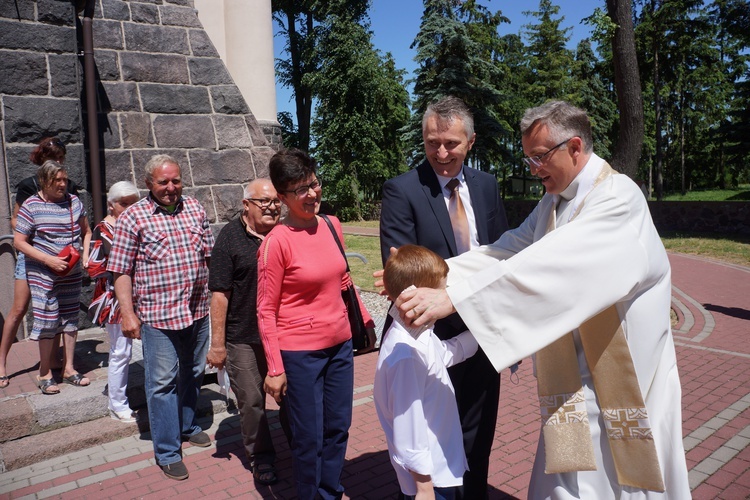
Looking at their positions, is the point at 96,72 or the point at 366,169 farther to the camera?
the point at 366,169

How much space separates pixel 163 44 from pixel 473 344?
23.1 ft

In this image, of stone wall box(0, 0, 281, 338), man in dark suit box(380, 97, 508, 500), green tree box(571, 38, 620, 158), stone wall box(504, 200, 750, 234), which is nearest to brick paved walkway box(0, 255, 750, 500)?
man in dark suit box(380, 97, 508, 500)

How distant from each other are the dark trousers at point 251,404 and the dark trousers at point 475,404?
1531 mm

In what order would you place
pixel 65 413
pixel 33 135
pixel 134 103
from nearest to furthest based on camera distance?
pixel 65 413 → pixel 33 135 → pixel 134 103

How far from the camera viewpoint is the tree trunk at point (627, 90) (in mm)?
10755

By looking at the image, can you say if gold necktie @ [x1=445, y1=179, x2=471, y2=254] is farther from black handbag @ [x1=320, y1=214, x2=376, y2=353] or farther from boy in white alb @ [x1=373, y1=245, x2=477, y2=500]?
black handbag @ [x1=320, y1=214, x2=376, y2=353]

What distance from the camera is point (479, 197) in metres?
3.17

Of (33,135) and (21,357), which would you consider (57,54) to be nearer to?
(33,135)

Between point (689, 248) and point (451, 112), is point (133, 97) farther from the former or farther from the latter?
point (689, 248)

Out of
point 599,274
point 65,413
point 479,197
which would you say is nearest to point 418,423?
point 599,274

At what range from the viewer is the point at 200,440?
462cm

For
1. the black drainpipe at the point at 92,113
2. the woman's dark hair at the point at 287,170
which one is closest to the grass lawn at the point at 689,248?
the black drainpipe at the point at 92,113

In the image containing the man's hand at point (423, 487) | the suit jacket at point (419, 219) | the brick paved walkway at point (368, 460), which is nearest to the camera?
the man's hand at point (423, 487)

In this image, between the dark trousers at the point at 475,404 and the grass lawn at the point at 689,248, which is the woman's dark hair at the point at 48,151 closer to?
the dark trousers at the point at 475,404
